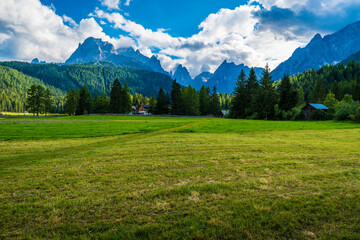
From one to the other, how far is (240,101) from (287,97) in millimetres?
14364

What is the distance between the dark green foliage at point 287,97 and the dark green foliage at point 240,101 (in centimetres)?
1064

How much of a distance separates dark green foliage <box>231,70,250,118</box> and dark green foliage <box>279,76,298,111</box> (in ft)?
34.9

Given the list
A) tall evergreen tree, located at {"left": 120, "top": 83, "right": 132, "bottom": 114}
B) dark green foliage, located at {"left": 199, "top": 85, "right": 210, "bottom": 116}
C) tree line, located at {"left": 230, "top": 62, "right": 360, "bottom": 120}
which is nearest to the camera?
tree line, located at {"left": 230, "top": 62, "right": 360, "bottom": 120}

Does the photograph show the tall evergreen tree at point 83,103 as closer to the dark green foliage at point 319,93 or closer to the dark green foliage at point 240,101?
the dark green foliage at point 240,101

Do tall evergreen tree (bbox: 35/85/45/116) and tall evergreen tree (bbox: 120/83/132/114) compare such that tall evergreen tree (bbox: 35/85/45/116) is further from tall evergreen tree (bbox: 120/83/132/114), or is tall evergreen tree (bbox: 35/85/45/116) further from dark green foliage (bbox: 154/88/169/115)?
dark green foliage (bbox: 154/88/169/115)

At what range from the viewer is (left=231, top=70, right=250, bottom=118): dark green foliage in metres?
61.9

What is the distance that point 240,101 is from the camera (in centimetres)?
6206

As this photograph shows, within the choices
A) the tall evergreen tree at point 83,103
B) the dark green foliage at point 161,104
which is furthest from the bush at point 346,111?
the tall evergreen tree at point 83,103

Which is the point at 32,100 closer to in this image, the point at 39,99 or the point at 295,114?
the point at 39,99

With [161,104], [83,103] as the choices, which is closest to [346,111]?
[161,104]

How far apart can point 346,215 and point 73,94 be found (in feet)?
324

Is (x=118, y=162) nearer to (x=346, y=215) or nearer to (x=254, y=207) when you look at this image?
(x=254, y=207)

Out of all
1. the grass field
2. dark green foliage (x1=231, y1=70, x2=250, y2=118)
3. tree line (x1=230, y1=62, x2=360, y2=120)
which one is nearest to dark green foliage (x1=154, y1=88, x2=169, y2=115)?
tree line (x1=230, y1=62, x2=360, y2=120)

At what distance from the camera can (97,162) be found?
324 inches
